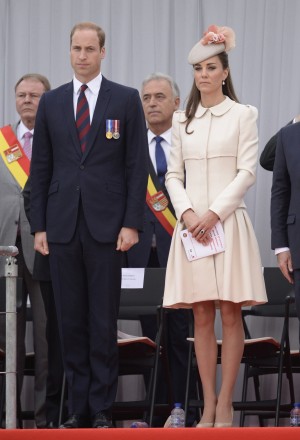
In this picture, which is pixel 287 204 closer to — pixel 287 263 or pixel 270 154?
pixel 287 263

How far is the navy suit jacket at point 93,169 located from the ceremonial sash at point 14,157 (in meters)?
1.11

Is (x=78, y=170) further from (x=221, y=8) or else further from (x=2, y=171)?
(x=221, y=8)

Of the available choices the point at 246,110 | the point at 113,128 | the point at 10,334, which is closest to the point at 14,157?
the point at 113,128

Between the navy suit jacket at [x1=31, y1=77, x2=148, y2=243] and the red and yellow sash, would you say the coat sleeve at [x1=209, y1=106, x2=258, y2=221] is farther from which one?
the red and yellow sash

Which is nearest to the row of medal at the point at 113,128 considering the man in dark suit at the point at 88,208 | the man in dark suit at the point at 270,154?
the man in dark suit at the point at 88,208

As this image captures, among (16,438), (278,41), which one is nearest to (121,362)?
(16,438)

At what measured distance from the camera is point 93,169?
4.91 m

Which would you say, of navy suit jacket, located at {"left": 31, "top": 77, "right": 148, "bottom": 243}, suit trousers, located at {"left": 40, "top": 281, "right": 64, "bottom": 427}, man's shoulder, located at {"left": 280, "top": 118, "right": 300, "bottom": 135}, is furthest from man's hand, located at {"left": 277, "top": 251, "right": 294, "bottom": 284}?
suit trousers, located at {"left": 40, "top": 281, "right": 64, "bottom": 427}

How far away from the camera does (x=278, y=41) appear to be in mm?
7219

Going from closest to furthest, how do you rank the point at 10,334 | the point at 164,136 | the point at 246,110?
1. the point at 10,334
2. the point at 246,110
3. the point at 164,136

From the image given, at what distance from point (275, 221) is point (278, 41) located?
8.76ft

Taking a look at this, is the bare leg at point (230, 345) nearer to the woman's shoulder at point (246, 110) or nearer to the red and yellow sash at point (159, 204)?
the woman's shoulder at point (246, 110)

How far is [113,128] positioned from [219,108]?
523 mm

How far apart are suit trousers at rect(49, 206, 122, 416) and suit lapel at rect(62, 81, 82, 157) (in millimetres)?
329
